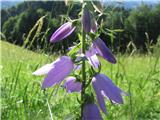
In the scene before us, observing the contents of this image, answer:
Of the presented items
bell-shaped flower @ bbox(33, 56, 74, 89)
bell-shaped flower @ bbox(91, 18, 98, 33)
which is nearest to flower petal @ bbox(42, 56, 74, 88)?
bell-shaped flower @ bbox(33, 56, 74, 89)

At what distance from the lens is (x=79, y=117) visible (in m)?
1.35

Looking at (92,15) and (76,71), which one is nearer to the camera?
(92,15)

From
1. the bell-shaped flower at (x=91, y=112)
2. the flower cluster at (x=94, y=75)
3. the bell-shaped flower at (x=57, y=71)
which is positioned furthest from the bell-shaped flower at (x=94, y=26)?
the bell-shaped flower at (x=91, y=112)

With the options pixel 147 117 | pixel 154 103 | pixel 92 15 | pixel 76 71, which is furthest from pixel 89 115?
pixel 154 103

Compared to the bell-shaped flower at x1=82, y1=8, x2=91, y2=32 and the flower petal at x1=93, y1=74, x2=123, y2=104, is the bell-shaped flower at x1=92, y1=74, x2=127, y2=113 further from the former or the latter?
the bell-shaped flower at x1=82, y1=8, x2=91, y2=32

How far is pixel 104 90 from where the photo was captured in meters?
1.30

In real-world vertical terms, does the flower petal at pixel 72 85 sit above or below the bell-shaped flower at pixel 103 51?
below

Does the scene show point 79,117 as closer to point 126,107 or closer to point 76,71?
point 76,71

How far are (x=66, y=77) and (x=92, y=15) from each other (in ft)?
0.72

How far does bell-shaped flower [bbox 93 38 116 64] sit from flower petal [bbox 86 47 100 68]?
0.02m

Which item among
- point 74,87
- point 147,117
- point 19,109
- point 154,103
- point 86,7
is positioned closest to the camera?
point 86,7

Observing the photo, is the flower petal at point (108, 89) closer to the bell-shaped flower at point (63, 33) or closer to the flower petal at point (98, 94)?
the flower petal at point (98, 94)

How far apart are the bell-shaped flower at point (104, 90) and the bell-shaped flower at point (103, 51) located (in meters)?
0.08

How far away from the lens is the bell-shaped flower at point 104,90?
130 cm
